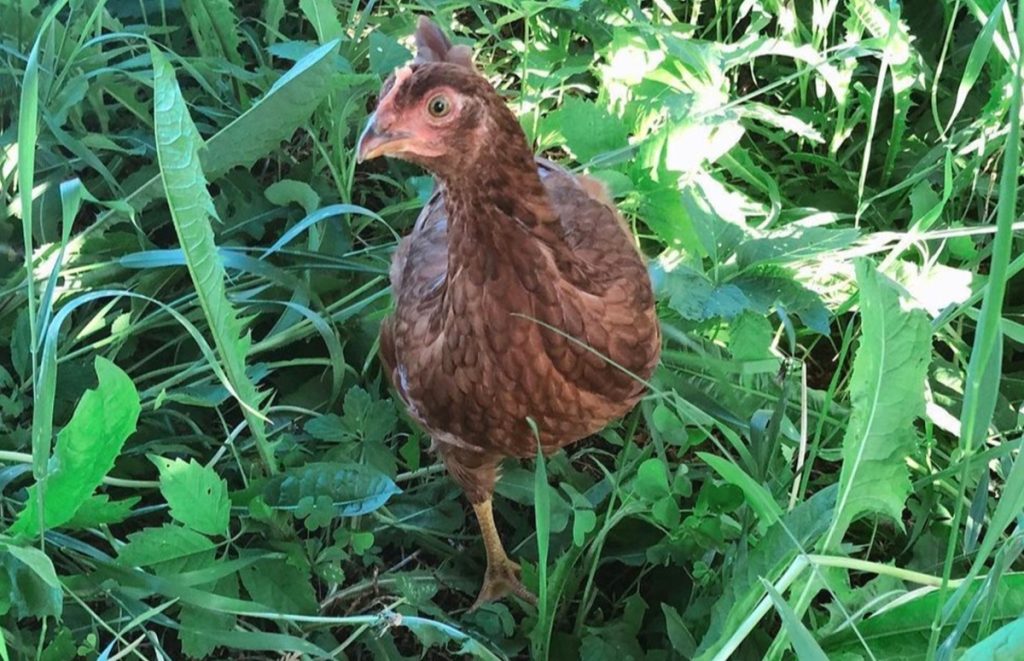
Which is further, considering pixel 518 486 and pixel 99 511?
pixel 518 486

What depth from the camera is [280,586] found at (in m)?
1.02

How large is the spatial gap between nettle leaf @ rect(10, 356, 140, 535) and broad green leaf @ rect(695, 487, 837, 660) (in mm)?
547

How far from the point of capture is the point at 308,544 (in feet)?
3.51

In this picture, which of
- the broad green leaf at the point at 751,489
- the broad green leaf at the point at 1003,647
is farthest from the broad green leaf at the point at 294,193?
the broad green leaf at the point at 1003,647

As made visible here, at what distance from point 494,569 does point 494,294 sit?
0.44 m

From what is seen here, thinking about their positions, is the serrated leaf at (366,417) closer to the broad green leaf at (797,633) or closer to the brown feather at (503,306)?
the brown feather at (503,306)

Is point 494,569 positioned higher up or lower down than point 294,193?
lower down

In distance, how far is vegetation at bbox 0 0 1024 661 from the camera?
808 millimetres

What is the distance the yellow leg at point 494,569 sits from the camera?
1157mm

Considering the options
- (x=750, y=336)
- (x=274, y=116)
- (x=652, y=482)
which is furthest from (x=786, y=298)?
(x=274, y=116)

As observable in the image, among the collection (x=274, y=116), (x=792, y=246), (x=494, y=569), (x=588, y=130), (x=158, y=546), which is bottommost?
(x=494, y=569)

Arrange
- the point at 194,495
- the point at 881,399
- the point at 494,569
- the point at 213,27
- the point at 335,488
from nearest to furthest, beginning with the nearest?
1. the point at 881,399
2. the point at 194,495
3. the point at 335,488
4. the point at 494,569
5. the point at 213,27

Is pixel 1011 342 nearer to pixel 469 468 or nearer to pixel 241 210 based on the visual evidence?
pixel 469 468

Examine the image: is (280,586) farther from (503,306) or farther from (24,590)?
(503,306)
